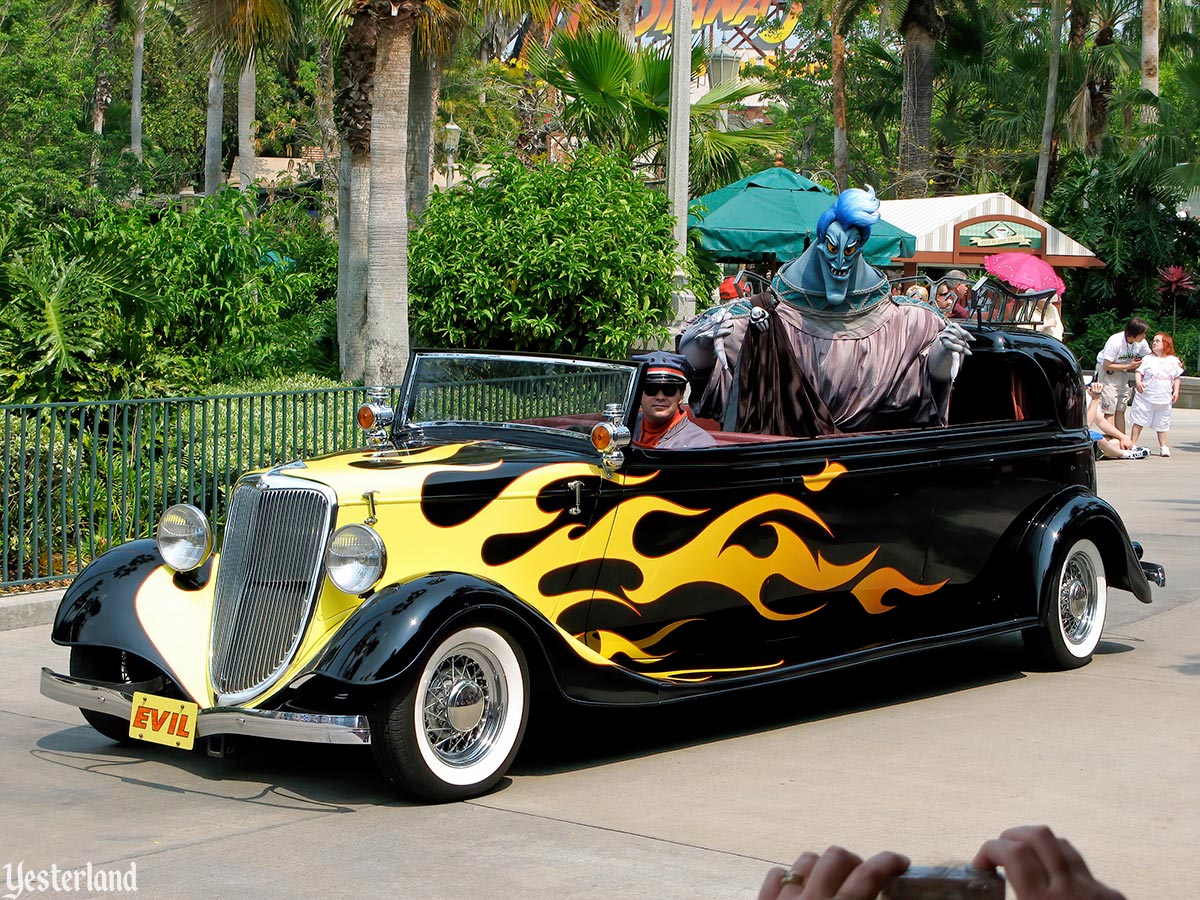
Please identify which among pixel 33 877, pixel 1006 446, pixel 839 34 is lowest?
pixel 33 877

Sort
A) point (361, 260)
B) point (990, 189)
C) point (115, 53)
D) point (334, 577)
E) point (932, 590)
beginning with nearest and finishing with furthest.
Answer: point (334, 577) → point (932, 590) → point (361, 260) → point (990, 189) → point (115, 53)

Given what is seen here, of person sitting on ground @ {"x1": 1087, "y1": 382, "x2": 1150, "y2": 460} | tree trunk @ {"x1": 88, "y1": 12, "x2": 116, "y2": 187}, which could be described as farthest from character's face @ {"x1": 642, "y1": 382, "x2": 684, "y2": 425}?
tree trunk @ {"x1": 88, "y1": 12, "x2": 116, "y2": 187}

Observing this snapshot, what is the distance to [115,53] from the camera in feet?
165

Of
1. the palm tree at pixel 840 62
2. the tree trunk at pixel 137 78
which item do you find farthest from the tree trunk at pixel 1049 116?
the tree trunk at pixel 137 78

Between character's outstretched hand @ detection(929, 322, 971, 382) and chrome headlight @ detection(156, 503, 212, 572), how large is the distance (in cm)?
395

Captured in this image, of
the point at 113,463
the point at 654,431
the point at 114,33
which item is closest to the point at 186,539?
the point at 654,431

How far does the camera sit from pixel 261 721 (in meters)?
5.75

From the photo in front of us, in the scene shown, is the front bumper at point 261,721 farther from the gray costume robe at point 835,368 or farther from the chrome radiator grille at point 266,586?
the gray costume robe at point 835,368

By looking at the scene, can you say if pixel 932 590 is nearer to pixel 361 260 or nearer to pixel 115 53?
pixel 361 260

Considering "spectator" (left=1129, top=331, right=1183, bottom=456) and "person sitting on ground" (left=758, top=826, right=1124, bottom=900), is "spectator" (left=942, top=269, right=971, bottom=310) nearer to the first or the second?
"spectator" (left=1129, top=331, right=1183, bottom=456)

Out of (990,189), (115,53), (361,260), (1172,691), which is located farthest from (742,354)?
(115,53)

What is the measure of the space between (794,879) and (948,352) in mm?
7111

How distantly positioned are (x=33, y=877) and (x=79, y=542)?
5.08 meters

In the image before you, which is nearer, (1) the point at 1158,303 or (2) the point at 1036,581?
(2) the point at 1036,581
